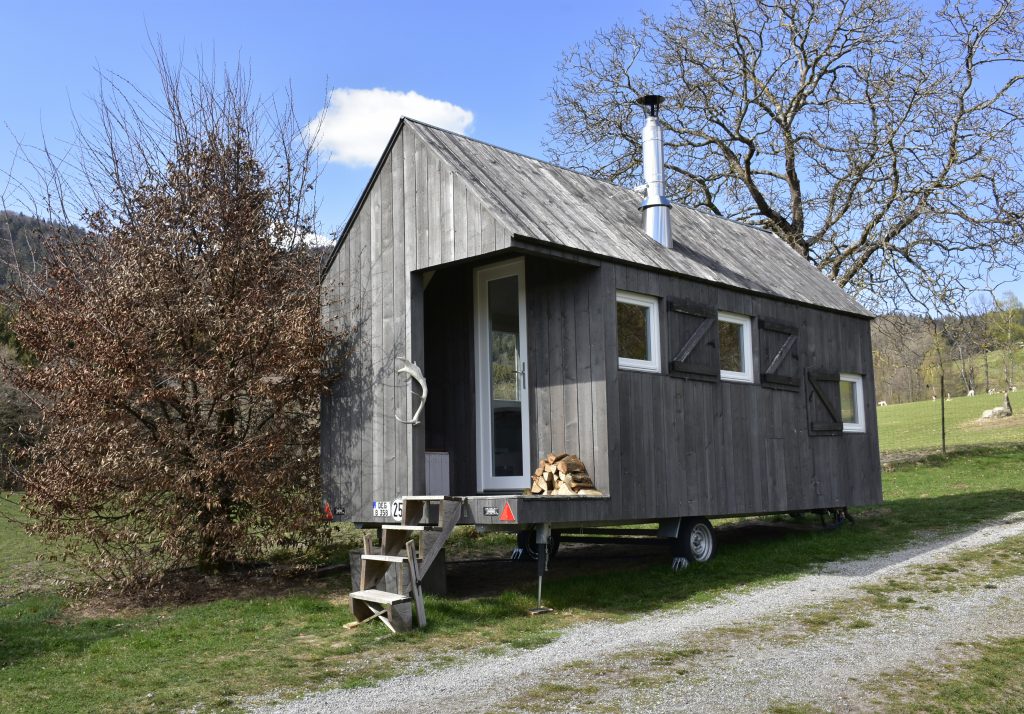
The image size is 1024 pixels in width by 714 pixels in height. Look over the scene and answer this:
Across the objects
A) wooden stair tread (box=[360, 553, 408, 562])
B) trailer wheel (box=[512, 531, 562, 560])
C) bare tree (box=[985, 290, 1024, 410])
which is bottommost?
trailer wheel (box=[512, 531, 562, 560])

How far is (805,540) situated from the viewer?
12.1m

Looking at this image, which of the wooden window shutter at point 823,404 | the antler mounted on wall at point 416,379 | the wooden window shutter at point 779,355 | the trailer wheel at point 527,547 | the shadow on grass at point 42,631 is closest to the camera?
the shadow on grass at point 42,631

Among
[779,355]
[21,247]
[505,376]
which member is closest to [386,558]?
[505,376]

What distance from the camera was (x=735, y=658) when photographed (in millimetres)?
6324

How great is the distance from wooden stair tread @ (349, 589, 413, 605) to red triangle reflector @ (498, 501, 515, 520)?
3.41 feet

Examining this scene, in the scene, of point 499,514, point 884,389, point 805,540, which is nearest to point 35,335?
point 499,514

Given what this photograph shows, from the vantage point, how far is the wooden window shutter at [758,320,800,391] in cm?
1151

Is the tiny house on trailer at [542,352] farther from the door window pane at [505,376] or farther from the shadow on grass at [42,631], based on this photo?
the shadow on grass at [42,631]

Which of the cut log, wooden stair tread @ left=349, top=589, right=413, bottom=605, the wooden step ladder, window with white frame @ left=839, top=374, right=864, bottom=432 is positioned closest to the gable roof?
window with white frame @ left=839, top=374, right=864, bottom=432

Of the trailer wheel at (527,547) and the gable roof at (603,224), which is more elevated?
the gable roof at (603,224)

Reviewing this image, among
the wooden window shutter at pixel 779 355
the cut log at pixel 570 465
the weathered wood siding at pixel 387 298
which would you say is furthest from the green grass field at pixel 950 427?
the weathered wood siding at pixel 387 298

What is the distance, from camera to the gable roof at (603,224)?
9.15 m

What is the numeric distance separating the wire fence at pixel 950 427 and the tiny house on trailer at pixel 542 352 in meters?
14.8

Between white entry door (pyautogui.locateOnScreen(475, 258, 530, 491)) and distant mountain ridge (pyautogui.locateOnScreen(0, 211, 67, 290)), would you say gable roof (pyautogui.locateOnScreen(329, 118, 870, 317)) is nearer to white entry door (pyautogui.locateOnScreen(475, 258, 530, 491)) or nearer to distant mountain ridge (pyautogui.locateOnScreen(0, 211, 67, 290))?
white entry door (pyautogui.locateOnScreen(475, 258, 530, 491))
